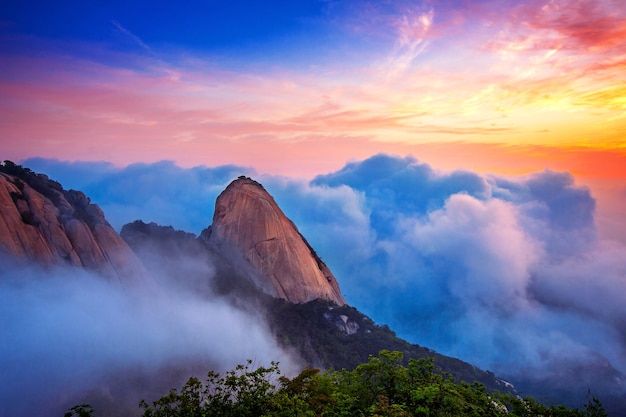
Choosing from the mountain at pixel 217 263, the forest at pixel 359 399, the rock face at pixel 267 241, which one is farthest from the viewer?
the rock face at pixel 267 241

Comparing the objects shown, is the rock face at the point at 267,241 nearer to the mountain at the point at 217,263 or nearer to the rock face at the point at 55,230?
the mountain at the point at 217,263

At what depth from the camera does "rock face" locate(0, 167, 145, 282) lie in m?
40.9

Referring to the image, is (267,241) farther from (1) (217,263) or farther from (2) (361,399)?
(2) (361,399)

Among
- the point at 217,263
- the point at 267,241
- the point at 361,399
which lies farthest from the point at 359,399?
the point at 217,263

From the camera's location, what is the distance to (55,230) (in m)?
44.5

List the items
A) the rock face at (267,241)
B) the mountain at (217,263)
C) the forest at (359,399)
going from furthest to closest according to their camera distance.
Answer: the rock face at (267,241), the mountain at (217,263), the forest at (359,399)

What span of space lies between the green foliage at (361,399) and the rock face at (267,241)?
49.6 metres

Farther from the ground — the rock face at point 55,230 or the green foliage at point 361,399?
the rock face at point 55,230

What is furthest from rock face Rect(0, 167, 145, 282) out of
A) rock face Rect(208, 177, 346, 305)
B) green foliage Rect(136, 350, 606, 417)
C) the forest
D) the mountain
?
green foliage Rect(136, 350, 606, 417)

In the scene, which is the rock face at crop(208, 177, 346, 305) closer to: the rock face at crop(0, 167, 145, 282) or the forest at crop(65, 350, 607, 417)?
the rock face at crop(0, 167, 145, 282)

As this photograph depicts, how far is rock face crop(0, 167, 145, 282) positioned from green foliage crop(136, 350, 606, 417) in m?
29.6

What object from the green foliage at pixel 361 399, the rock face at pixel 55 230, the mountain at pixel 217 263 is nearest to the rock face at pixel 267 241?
the mountain at pixel 217 263

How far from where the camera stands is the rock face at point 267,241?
244 ft

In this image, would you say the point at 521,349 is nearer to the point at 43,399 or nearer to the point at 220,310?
the point at 220,310
